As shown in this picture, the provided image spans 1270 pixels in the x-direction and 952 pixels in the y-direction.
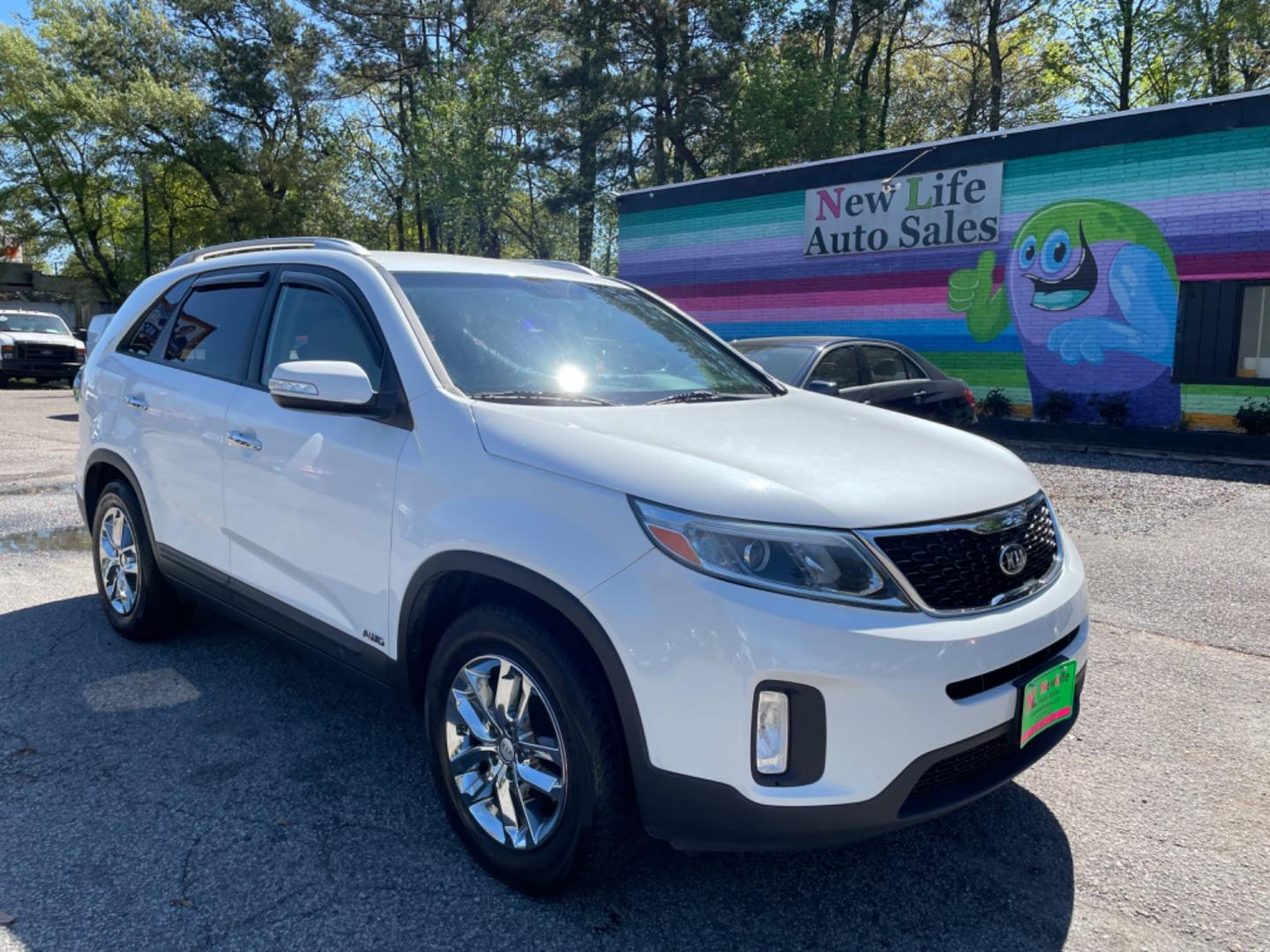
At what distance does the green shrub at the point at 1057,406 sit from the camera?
1442 centimetres

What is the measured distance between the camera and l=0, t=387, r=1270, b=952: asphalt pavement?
7.81 ft

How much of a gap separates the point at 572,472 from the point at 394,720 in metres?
1.82

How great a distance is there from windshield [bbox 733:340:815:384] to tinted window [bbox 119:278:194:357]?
182 inches

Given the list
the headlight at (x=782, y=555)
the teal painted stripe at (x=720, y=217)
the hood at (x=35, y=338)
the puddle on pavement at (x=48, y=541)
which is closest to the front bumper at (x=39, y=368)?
the hood at (x=35, y=338)

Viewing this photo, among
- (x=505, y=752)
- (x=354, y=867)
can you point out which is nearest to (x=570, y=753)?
(x=505, y=752)

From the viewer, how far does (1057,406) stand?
47.4 ft

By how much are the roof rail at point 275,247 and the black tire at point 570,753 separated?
1.60 meters

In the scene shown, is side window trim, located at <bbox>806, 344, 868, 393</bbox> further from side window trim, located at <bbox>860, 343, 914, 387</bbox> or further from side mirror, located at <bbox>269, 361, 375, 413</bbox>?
side mirror, located at <bbox>269, 361, 375, 413</bbox>

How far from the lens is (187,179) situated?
37.7 metres

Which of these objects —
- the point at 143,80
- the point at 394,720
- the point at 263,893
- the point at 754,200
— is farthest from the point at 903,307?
the point at 143,80

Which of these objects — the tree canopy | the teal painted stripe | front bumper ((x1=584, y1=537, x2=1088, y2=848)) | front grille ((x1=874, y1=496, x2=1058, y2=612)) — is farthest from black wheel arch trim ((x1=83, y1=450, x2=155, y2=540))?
the tree canopy

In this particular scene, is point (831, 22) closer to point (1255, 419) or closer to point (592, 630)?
point (1255, 419)

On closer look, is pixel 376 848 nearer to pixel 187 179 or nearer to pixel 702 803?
pixel 702 803

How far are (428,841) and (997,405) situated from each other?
1423cm
